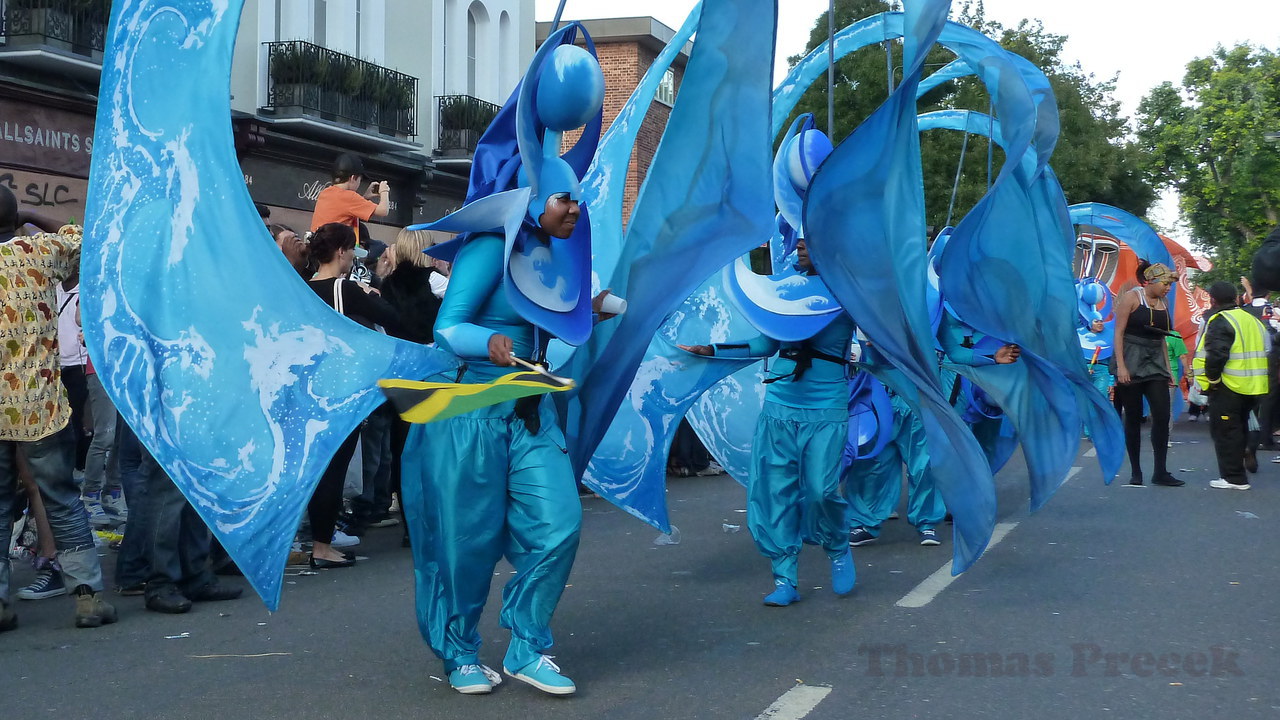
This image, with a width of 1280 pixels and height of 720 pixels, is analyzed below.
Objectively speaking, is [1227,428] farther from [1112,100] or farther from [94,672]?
[1112,100]

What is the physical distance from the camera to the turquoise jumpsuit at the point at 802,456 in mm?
6344

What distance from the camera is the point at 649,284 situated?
5461 millimetres

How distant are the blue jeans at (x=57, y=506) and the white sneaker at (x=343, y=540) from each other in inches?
83.5

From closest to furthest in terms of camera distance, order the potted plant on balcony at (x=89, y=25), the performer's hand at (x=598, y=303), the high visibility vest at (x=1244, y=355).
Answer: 1. the performer's hand at (x=598, y=303)
2. the high visibility vest at (x=1244, y=355)
3. the potted plant on balcony at (x=89, y=25)

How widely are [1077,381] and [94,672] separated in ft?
16.7

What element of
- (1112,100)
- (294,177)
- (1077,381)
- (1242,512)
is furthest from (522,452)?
(1112,100)

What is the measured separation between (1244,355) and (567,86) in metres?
9.15

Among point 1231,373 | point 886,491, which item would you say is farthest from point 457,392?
point 1231,373

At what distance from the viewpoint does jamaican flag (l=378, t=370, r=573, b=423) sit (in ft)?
14.1

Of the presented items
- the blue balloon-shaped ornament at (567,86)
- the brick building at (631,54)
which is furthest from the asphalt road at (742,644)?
the brick building at (631,54)

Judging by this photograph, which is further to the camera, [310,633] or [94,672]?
[310,633]

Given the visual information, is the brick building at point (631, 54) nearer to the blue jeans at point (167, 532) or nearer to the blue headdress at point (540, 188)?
the blue jeans at point (167, 532)

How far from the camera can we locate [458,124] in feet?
78.6

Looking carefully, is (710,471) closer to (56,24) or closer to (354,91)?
(56,24)
